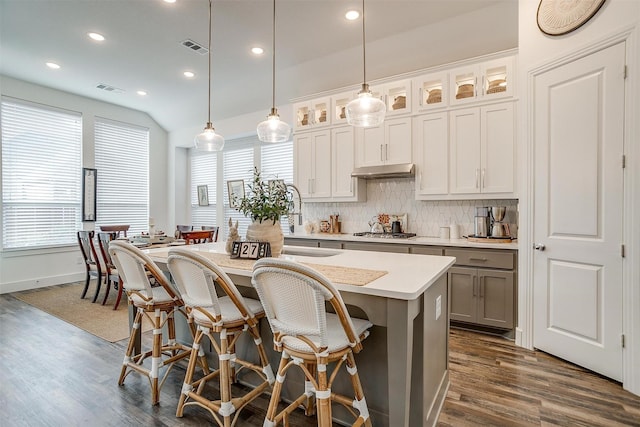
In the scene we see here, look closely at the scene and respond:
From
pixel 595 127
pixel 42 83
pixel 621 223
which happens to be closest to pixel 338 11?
pixel 595 127

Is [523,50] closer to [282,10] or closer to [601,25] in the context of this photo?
[601,25]

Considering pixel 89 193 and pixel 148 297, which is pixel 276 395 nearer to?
pixel 148 297

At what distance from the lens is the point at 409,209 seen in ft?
14.2

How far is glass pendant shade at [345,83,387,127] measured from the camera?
227cm

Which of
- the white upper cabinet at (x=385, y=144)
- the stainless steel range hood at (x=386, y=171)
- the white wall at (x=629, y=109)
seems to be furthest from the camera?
the white upper cabinet at (x=385, y=144)

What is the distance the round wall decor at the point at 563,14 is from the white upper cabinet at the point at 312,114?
8.29 feet

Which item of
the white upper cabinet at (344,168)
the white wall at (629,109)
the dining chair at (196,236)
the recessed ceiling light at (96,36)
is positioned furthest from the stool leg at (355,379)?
the recessed ceiling light at (96,36)

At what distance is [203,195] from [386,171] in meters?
4.52

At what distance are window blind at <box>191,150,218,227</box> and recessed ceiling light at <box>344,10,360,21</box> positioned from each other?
13.9 feet

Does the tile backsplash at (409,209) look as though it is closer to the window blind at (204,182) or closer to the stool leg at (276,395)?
the window blind at (204,182)

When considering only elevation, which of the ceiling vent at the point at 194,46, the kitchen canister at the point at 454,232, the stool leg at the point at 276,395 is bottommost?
the stool leg at the point at 276,395

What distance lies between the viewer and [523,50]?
3014mm

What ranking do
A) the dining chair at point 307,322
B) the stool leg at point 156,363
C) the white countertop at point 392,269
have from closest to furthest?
the dining chair at point 307,322, the white countertop at point 392,269, the stool leg at point 156,363

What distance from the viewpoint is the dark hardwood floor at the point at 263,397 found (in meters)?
1.96
